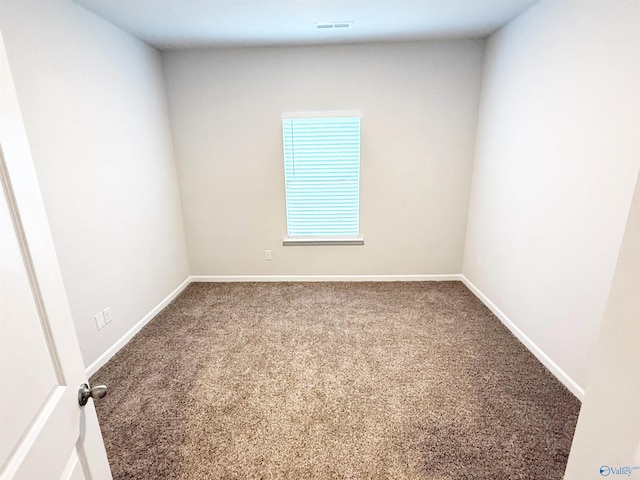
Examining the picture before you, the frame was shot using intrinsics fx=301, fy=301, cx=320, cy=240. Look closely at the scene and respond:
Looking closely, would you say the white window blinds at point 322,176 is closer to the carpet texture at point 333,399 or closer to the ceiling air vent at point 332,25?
the ceiling air vent at point 332,25

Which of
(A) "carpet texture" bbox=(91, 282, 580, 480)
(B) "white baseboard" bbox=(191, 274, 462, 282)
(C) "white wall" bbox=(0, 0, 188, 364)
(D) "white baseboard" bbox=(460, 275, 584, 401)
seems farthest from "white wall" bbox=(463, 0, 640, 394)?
(C) "white wall" bbox=(0, 0, 188, 364)

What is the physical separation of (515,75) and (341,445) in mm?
2982

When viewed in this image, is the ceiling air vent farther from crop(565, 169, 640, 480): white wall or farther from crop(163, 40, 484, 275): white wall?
crop(565, 169, 640, 480): white wall

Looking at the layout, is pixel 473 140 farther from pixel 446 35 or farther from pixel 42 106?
pixel 42 106

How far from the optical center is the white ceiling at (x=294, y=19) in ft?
7.02

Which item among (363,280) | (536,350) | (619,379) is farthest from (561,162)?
(363,280)

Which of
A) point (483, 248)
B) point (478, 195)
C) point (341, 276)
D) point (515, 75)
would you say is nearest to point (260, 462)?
point (341, 276)

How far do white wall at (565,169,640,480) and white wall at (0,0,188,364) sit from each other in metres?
2.54

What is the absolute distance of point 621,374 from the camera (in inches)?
22.4

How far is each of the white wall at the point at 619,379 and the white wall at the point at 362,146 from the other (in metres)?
2.84

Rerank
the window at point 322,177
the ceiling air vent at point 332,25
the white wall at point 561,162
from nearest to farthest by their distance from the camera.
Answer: the white wall at point 561,162, the ceiling air vent at point 332,25, the window at point 322,177

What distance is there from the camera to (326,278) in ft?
12.0

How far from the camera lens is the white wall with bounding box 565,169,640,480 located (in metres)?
0.53

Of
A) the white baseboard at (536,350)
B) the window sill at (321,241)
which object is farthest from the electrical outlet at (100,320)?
the white baseboard at (536,350)
